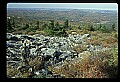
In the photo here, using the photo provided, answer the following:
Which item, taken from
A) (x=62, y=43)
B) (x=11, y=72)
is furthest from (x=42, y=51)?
(x=11, y=72)

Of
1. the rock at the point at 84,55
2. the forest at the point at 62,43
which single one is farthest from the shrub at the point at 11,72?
the rock at the point at 84,55

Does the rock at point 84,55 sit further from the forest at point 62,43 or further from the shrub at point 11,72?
the shrub at point 11,72

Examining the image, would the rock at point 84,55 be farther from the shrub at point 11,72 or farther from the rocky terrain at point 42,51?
the shrub at point 11,72

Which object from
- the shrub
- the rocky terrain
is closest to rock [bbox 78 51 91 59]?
the rocky terrain

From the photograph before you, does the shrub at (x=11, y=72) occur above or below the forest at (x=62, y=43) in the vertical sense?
below

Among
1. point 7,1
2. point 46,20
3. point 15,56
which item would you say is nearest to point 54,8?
point 46,20

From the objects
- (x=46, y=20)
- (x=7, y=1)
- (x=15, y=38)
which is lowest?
(x=15, y=38)

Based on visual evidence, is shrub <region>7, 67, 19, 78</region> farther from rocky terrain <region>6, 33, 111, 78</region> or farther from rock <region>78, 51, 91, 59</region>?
rock <region>78, 51, 91, 59</region>

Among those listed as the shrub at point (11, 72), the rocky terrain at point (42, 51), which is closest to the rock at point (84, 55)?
the rocky terrain at point (42, 51)
